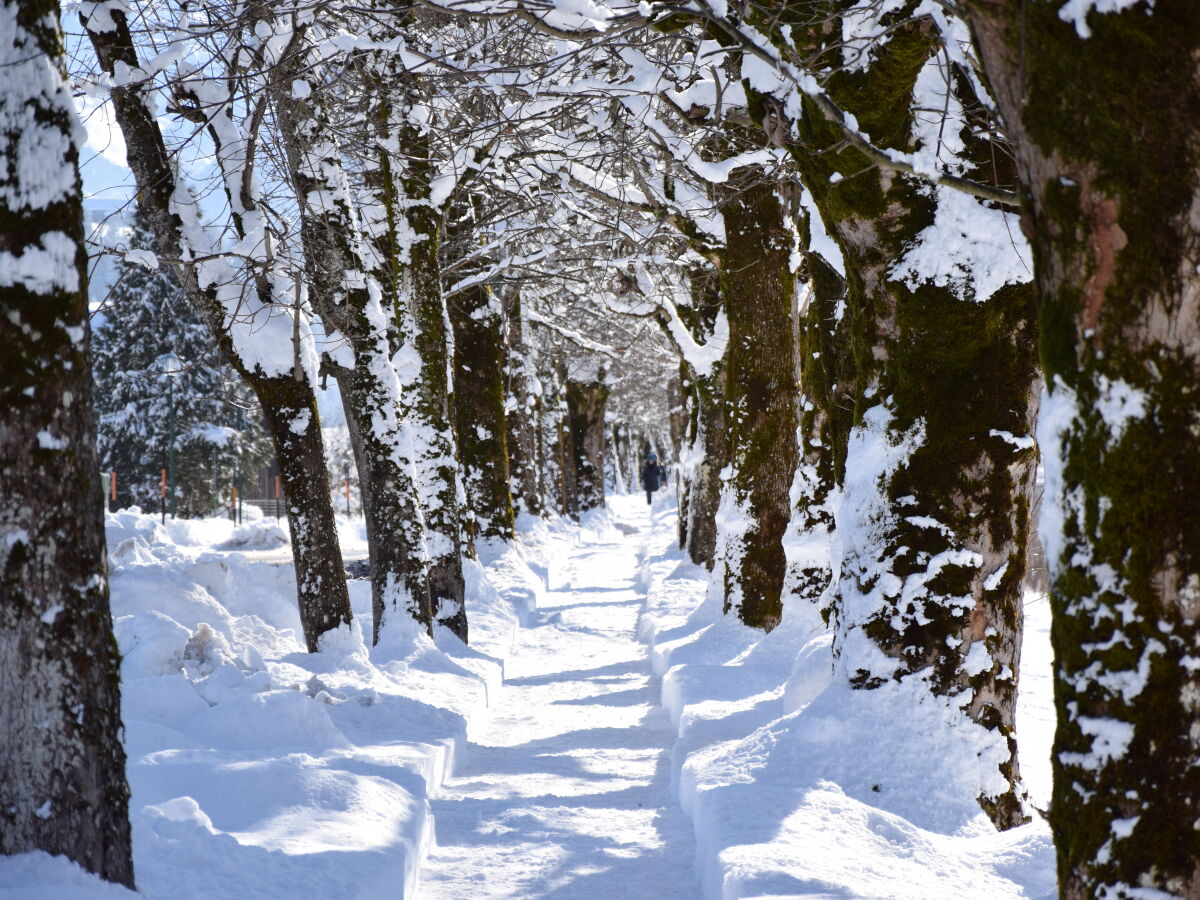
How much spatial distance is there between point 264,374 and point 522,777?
3.85 meters

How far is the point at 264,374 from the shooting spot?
8.57 metres

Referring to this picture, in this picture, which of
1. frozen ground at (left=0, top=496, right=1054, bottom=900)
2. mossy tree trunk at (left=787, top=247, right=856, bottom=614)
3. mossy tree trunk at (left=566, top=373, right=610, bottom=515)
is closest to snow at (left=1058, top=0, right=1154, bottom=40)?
frozen ground at (left=0, top=496, right=1054, bottom=900)

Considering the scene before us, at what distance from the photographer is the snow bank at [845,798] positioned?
404cm

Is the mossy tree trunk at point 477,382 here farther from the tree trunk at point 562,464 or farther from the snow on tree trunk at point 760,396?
the tree trunk at point 562,464

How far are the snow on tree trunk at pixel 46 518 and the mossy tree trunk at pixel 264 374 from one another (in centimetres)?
447

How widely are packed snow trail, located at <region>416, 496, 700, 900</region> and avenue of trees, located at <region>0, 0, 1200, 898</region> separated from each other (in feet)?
4.48

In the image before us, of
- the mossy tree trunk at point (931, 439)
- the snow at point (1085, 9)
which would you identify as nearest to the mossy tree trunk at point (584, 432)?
the mossy tree trunk at point (931, 439)

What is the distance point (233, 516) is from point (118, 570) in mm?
25496

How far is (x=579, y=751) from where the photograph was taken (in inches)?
295

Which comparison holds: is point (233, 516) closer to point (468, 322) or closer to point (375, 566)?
point (468, 322)

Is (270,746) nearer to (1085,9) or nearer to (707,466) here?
(1085,9)

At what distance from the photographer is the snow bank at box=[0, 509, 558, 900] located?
3.94 m

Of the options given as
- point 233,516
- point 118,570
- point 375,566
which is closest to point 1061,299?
point 375,566

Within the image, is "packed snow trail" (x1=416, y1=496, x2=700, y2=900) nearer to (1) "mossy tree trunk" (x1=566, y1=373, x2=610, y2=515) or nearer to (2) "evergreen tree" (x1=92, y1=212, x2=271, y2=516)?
(1) "mossy tree trunk" (x1=566, y1=373, x2=610, y2=515)
